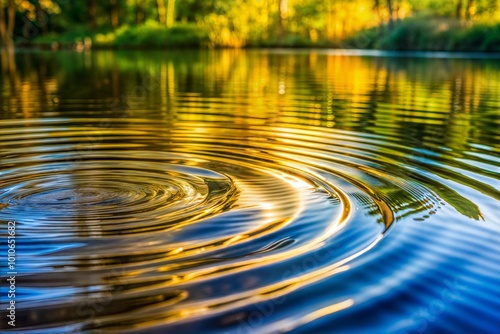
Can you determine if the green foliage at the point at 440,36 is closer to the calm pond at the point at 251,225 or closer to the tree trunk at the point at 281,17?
the tree trunk at the point at 281,17

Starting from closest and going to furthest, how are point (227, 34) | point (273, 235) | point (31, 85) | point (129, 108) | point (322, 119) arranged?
point (273, 235)
point (322, 119)
point (129, 108)
point (31, 85)
point (227, 34)

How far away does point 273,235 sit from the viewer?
4004mm

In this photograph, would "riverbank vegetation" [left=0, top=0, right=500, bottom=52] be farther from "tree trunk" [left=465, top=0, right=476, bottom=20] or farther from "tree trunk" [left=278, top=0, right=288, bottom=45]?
"tree trunk" [left=278, top=0, right=288, bottom=45]

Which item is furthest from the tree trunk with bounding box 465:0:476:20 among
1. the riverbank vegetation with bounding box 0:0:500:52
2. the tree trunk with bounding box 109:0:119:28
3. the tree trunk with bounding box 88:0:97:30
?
the tree trunk with bounding box 88:0:97:30

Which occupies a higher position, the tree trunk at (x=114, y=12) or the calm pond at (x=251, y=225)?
the tree trunk at (x=114, y=12)

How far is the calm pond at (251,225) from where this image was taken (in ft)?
A: 9.66

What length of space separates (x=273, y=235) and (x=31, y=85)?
13787mm

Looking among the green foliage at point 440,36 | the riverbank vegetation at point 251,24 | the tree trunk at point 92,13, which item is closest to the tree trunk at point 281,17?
the riverbank vegetation at point 251,24

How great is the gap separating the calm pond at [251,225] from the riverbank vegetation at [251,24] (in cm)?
3740

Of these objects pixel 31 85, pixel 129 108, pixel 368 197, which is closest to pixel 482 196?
pixel 368 197

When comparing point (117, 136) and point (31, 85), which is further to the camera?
point (31, 85)

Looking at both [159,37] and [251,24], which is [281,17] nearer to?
[251,24]

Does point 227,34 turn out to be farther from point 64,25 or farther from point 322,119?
point 322,119

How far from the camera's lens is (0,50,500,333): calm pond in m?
2.95
